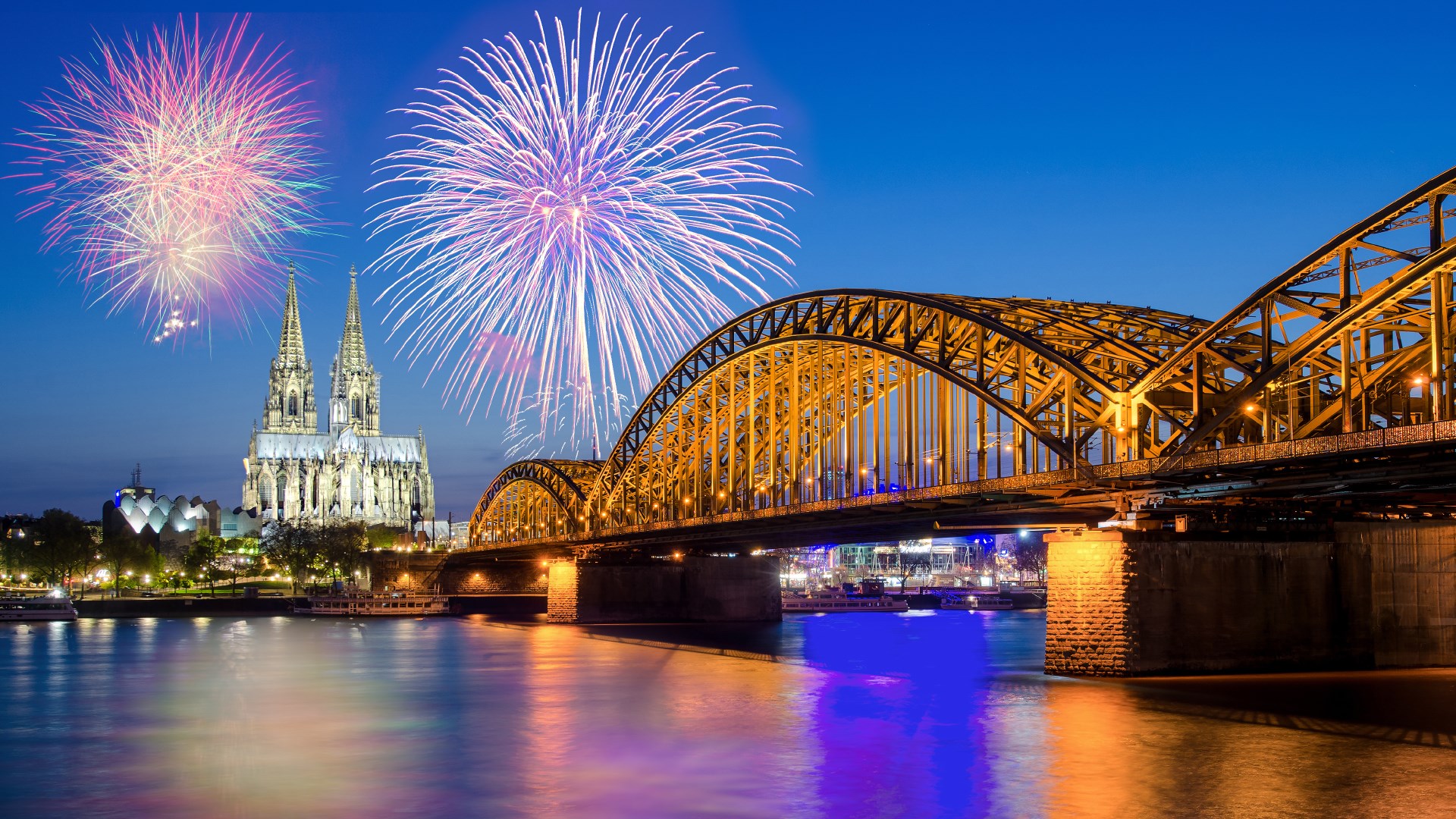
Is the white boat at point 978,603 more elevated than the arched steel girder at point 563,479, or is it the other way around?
the arched steel girder at point 563,479

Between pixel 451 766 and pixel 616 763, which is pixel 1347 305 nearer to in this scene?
pixel 616 763

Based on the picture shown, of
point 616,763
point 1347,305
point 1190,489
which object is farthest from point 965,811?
point 1190,489

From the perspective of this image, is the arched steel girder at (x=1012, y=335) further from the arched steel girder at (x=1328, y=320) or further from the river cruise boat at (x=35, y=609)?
the river cruise boat at (x=35, y=609)

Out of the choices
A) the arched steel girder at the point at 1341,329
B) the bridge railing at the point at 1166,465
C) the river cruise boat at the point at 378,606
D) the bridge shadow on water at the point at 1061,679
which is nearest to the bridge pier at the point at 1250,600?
the bridge shadow on water at the point at 1061,679

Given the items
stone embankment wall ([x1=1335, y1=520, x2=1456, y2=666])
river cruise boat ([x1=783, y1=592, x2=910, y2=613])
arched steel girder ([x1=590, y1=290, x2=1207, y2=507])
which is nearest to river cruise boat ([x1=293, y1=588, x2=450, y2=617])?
river cruise boat ([x1=783, y1=592, x2=910, y2=613])

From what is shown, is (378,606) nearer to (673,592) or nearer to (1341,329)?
(673,592)

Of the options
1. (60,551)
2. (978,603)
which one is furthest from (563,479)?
(60,551)
